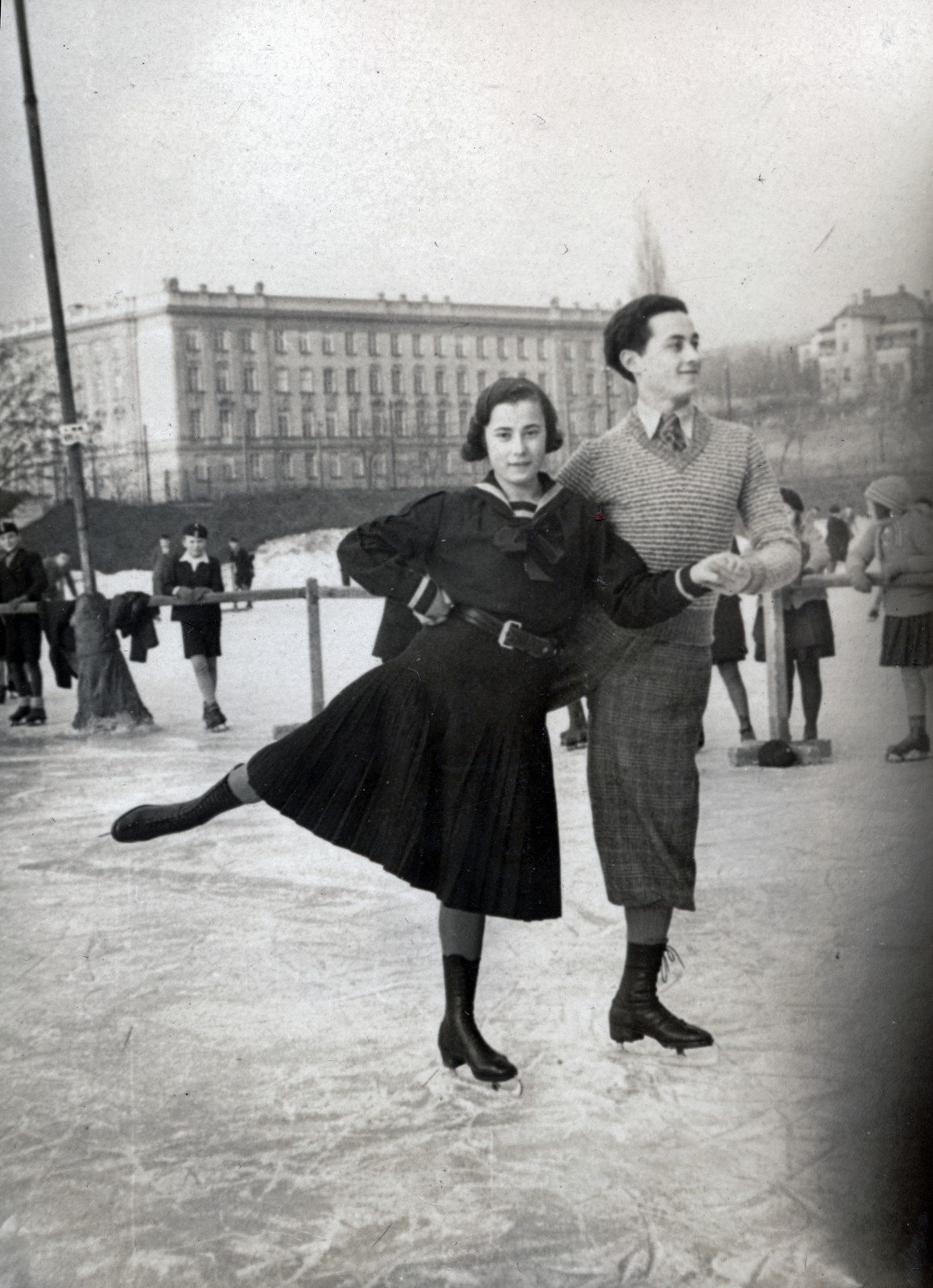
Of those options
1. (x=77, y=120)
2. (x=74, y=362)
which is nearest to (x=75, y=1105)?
(x=74, y=362)

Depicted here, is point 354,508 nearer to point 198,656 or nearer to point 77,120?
point 198,656

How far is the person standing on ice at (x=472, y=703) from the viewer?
106 inches

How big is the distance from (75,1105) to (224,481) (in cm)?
141

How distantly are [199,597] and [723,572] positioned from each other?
116cm

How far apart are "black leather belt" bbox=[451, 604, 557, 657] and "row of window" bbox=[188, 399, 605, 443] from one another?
393mm

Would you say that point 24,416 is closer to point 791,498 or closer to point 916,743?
point 791,498

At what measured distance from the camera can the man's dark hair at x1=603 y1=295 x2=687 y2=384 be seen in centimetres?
274

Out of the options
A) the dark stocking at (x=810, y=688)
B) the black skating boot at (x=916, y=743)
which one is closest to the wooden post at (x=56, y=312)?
the dark stocking at (x=810, y=688)

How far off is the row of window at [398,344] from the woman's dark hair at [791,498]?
51 centimetres

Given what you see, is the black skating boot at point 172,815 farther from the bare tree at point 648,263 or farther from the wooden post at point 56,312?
the bare tree at point 648,263

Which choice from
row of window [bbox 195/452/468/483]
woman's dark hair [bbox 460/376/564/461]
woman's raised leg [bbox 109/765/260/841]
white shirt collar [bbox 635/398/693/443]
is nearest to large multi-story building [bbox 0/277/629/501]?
row of window [bbox 195/452/468/483]

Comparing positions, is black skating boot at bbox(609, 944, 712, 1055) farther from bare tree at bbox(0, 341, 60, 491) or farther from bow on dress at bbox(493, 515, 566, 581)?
bare tree at bbox(0, 341, 60, 491)

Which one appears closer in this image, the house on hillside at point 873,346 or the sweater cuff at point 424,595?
the sweater cuff at point 424,595

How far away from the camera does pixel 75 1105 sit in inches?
109
